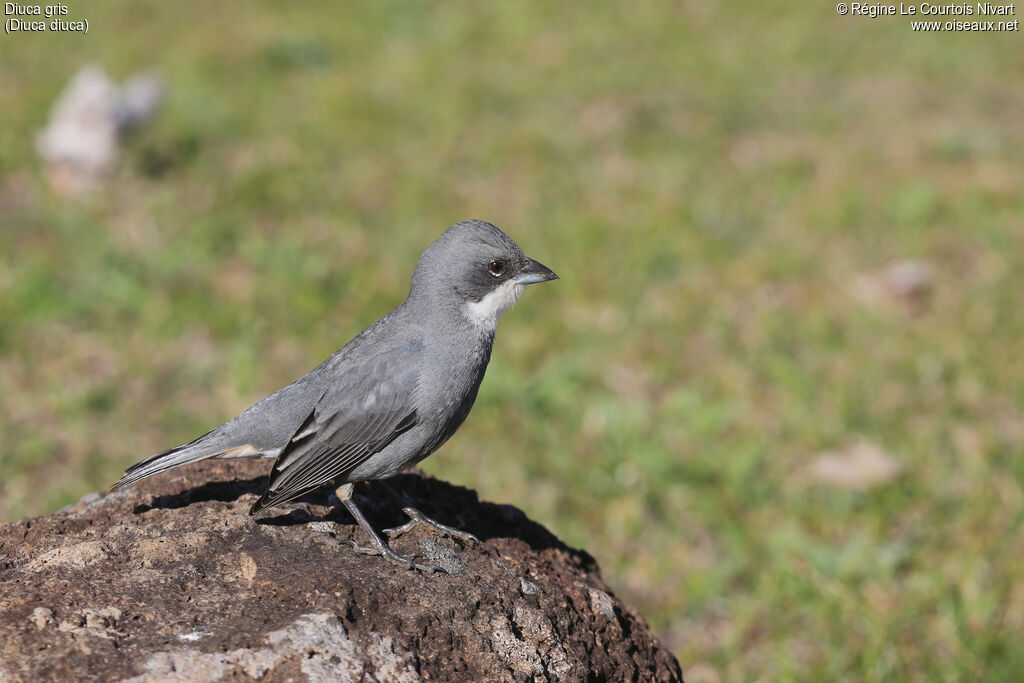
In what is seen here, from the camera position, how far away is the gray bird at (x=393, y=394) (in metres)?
3.84

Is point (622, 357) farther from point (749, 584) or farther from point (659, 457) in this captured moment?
point (749, 584)

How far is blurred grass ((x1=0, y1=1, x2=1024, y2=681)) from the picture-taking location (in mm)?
6086

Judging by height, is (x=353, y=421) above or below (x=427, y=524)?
above

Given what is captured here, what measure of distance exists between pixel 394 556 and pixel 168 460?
0.93 m

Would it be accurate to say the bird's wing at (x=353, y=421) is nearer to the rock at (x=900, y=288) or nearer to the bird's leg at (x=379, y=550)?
the bird's leg at (x=379, y=550)

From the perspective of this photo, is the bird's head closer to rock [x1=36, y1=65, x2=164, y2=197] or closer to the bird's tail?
the bird's tail

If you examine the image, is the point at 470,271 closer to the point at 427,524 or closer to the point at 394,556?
the point at 427,524

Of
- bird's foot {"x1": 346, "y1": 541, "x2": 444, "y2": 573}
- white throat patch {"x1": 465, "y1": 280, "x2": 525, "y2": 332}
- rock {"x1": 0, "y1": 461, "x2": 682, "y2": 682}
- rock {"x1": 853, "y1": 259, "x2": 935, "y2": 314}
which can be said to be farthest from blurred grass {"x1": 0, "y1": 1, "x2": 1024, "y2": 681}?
bird's foot {"x1": 346, "y1": 541, "x2": 444, "y2": 573}

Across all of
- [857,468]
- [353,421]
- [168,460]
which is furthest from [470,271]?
[857,468]

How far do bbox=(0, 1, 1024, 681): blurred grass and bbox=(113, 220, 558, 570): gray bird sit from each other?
7.75ft

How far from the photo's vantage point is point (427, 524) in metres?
3.81

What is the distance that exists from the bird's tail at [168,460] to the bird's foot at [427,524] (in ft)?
2.41

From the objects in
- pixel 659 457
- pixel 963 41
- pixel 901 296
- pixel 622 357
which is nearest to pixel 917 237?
pixel 901 296

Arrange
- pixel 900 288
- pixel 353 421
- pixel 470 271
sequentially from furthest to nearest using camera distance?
1. pixel 900 288
2. pixel 470 271
3. pixel 353 421
